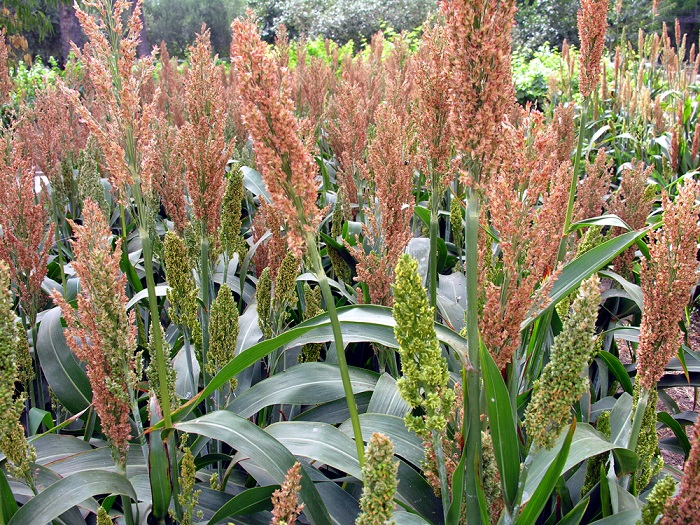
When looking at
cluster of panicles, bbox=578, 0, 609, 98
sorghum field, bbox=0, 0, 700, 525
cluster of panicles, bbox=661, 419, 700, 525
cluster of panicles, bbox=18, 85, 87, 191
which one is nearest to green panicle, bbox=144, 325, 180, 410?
sorghum field, bbox=0, 0, 700, 525

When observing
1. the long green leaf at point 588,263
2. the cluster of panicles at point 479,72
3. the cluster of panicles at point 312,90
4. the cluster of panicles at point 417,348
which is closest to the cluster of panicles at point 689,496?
the cluster of panicles at point 417,348

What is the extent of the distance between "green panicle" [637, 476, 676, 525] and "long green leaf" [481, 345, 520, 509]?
0.29m

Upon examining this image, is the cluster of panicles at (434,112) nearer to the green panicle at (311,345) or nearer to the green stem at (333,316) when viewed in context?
the green panicle at (311,345)

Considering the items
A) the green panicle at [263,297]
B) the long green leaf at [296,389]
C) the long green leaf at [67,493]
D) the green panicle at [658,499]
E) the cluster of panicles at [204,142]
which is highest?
the cluster of panicles at [204,142]

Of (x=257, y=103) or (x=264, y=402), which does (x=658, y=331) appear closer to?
(x=257, y=103)

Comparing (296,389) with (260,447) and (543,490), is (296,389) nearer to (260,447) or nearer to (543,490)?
(260,447)

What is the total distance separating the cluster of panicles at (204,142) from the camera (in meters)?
2.24

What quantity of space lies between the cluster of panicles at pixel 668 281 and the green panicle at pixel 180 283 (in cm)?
141

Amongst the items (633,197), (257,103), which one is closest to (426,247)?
(633,197)

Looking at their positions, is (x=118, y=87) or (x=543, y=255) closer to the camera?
(x=543, y=255)

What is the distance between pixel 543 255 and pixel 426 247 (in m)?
1.82

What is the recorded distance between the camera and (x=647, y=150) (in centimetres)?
719

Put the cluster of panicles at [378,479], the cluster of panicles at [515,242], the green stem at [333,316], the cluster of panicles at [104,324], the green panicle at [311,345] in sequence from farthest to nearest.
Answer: the green panicle at [311,345] < the cluster of panicles at [104,324] < the cluster of panicles at [515,242] < the green stem at [333,316] < the cluster of panicles at [378,479]

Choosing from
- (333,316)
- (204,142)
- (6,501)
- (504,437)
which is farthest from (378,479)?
(204,142)
